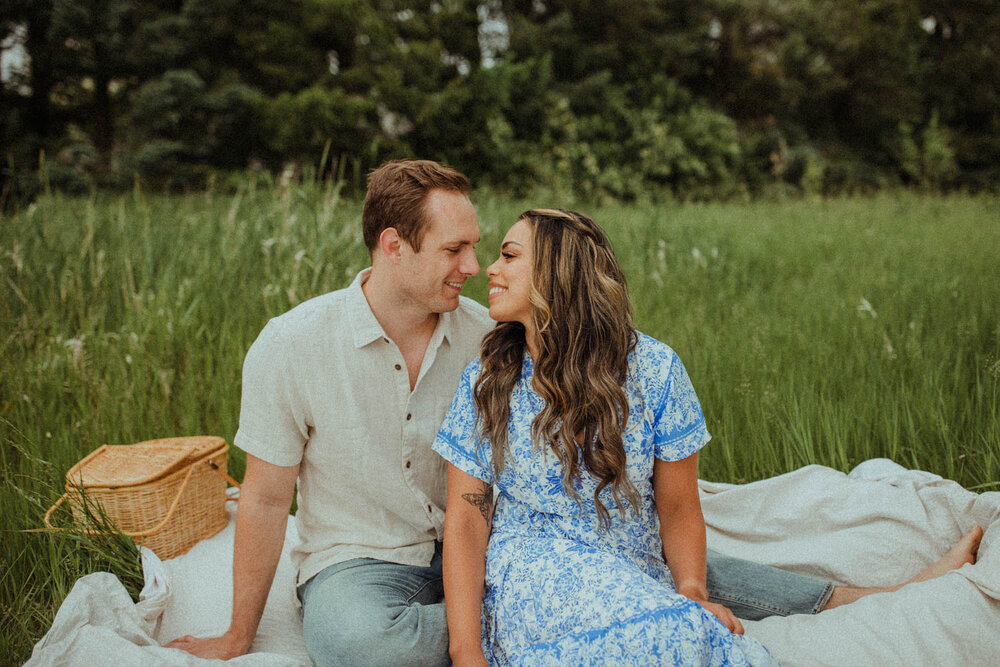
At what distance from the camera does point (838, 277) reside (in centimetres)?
599

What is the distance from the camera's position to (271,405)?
2357mm

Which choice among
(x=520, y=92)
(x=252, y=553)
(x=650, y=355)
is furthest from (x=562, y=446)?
(x=520, y=92)

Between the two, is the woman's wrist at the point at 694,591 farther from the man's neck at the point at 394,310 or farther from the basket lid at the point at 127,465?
the basket lid at the point at 127,465

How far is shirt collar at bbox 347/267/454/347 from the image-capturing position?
241 cm

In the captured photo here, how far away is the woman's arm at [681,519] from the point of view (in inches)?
85.4

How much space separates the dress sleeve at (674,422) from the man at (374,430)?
0.58 metres

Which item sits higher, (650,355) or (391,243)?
(391,243)

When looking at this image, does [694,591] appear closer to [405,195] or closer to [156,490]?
[405,195]

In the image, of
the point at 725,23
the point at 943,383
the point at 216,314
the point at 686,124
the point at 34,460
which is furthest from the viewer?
the point at 725,23

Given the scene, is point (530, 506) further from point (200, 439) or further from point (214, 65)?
point (214, 65)

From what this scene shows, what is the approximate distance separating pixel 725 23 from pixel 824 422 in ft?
56.9

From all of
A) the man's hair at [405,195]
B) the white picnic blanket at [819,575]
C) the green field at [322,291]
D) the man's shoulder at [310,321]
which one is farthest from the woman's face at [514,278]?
the green field at [322,291]

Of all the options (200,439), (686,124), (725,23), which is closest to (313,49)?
(686,124)

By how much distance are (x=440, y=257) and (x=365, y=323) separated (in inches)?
12.7
